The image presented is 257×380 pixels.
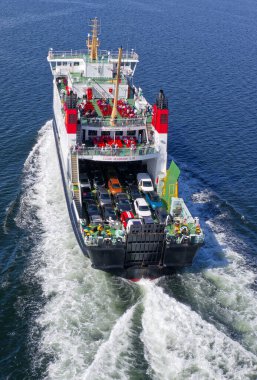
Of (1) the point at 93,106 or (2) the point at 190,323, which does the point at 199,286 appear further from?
(1) the point at 93,106

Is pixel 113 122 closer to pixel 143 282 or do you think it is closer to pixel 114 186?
pixel 114 186

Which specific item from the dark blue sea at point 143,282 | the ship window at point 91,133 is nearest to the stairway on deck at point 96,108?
the ship window at point 91,133

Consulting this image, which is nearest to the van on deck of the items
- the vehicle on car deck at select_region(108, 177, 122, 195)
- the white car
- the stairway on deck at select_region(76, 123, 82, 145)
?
the vehicle on car deck at select_region(108, 177, 122, 195)

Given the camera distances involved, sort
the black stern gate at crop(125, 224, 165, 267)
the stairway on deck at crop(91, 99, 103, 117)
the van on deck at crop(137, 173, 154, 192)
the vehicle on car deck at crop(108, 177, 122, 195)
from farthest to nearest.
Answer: the stairway on deck at crop(91, 99, 103, 117) < the vehicle on car deck at crop(108, 177, 122, 195) < the van on deck at crop(137, 173, 154, 192) < the black stern gate at crop(125, 224, 165, 267)

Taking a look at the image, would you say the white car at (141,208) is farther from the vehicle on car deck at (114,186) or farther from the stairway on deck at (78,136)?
the stairway on deck at (78,136)

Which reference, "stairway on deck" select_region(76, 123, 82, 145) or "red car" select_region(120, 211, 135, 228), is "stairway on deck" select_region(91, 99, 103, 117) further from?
"red car" select_region(120, 211, 135, 228)

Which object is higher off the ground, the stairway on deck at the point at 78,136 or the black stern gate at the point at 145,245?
the stairway on deck at the point at 78,136

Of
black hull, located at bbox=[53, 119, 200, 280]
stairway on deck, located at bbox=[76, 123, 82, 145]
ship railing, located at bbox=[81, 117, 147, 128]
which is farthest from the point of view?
ship railing, located at bbox=[81, 117, 147, 128]
